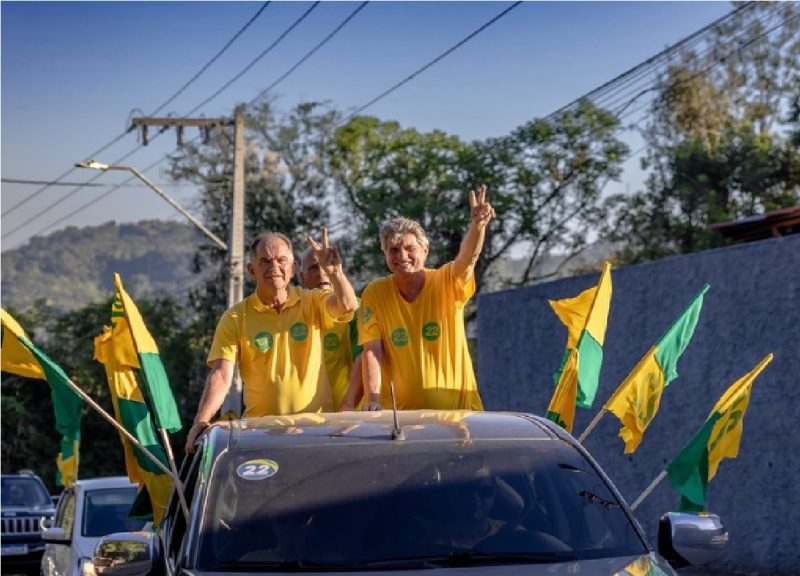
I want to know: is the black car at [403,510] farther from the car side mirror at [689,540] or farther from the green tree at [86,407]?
the green tree at [86,407]

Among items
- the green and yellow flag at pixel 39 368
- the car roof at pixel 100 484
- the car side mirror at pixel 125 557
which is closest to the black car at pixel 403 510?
the car side mirror at pixel 125 557

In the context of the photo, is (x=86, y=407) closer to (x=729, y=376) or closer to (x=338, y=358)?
(x=729, y=376)

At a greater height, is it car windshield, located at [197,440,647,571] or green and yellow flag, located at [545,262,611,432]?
green and yellow flag, located at [545,262,611,432]

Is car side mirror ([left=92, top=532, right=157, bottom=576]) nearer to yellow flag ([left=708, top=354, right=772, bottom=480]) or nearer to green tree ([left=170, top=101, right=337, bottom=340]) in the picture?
yellow flag ([left=708, top=354, right=772, bottom=480])

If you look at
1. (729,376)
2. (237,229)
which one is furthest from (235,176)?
(729,376)

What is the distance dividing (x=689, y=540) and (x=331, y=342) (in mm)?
3071

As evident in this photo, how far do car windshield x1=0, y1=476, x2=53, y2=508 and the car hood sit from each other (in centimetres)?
1703

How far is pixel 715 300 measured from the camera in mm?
14430

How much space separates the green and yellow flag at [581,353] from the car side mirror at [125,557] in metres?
2.69

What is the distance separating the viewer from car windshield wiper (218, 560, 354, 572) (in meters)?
4.82

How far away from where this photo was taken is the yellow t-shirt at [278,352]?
7.35m

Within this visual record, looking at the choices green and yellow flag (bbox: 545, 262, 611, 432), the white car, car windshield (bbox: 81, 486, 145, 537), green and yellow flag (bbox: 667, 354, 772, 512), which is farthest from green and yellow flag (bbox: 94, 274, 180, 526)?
car windshield (bbox: 81, 486, 145, 537)

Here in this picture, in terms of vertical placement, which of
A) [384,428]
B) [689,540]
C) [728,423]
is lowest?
[689,540]

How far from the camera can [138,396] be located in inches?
300
